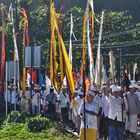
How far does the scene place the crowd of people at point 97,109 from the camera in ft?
40.5

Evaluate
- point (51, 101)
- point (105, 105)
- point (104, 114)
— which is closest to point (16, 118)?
point (51, 101)

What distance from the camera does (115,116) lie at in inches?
500

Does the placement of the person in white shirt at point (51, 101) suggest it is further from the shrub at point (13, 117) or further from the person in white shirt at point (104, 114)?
the person in white shirt at point (104, 114)

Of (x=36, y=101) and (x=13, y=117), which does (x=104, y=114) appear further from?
(x=36, y=101)

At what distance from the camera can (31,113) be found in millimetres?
21250

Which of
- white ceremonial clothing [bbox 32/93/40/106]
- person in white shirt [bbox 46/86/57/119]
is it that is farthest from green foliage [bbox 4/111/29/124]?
white ceremonial clothing [bbox 32/93/40/106]

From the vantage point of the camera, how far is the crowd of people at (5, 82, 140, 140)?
40.5 feet

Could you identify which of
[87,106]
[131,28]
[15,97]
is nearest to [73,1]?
[131,28]

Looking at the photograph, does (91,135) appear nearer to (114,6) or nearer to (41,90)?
(41,90)

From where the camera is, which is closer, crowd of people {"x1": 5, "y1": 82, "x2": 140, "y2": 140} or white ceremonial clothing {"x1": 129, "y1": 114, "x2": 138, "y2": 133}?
crowd of people {"x1": 5, "y1": 82, "x2": 140, "y2": 140}

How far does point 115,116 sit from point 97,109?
54 centimetres

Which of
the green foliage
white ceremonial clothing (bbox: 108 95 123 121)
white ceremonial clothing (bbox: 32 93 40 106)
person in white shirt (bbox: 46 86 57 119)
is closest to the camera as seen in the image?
white ceremonial clothing (bbox: 108 95 123 121)

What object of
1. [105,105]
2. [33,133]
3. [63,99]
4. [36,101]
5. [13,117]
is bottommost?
[33,133]

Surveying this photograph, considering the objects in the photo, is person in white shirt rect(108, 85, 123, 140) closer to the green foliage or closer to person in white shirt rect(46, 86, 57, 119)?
the green foliage
